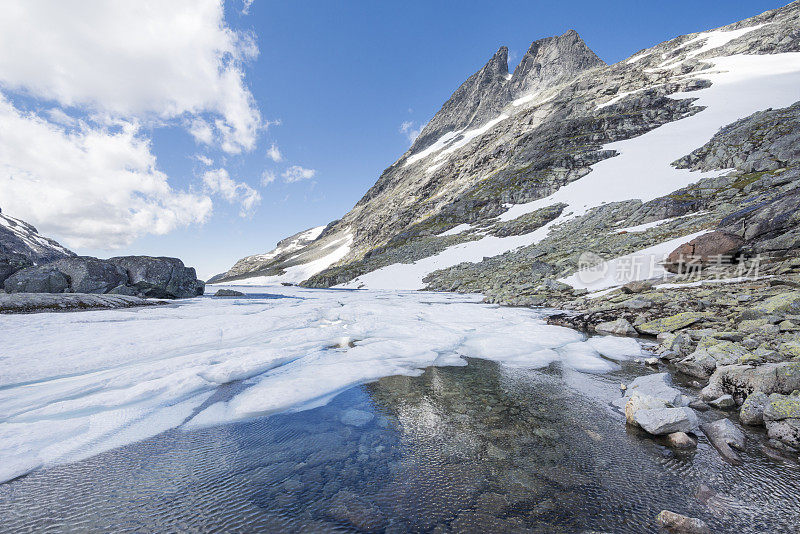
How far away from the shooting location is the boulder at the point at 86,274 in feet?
89.4

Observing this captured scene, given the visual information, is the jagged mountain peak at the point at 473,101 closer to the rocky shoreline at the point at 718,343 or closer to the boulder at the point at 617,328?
the rocky shoreline at the point at 718,343

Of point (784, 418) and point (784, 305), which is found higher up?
point (784, 305)

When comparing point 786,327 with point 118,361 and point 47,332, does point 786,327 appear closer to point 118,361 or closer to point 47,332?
point 118,361

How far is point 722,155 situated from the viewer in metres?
39.4

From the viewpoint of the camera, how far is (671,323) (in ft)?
37.3

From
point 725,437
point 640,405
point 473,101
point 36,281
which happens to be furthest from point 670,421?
point 473,101

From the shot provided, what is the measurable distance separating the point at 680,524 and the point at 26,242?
19343cm

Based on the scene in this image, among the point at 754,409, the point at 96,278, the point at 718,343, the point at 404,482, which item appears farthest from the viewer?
the point at 96,278

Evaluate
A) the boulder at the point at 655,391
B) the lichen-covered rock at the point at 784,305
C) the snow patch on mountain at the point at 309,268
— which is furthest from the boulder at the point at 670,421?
the snow patch on mountain at the point at 309,268

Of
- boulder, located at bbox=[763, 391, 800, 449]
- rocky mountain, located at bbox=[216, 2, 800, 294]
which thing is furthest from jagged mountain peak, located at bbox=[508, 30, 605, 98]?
boulder, located at bbox=[763, 391, 800, 449]

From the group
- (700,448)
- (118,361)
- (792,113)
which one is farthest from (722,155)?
(118,361)

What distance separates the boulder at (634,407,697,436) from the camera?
4914mm

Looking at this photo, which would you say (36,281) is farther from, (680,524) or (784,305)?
(784,305)

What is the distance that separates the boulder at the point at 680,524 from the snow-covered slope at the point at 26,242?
148354mm
